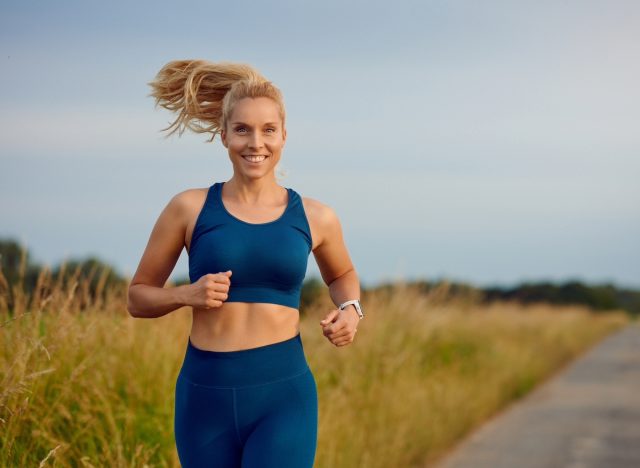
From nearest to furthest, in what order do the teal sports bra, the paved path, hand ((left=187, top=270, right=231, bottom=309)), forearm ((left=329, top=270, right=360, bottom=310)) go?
hand ((left=187, top=270, right=231, bottom=309)) → the teal sports bra → forearm ((left=329, top=270, right=360, bottom=310)) → the paved path

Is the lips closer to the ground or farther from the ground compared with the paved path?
farther from the ground

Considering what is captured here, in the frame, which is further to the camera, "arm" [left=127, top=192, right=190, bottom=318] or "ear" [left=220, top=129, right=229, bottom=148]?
"ear" [left=220, top=129, right=229, bottom=148]

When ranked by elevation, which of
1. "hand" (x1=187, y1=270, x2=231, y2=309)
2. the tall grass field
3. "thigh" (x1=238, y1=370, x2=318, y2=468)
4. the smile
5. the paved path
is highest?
the smile

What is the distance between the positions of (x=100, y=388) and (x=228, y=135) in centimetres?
257

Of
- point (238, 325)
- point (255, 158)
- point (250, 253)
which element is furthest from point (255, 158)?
point (238, 325)

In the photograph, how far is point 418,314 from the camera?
11570 mm

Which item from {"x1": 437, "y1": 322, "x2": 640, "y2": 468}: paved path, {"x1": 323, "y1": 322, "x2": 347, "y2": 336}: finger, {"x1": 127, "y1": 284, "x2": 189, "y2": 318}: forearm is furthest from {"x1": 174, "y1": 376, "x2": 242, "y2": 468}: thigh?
{"x1": 437, "y1": 322, "x2": 640, "y2": 468}: paved path

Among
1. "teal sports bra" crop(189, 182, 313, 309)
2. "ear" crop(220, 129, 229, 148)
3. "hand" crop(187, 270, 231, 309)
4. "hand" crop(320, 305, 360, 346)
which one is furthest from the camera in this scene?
"ear" crop(220, 129, 229, 148)

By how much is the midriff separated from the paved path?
5.47 meters

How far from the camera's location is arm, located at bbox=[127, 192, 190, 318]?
11.2ft

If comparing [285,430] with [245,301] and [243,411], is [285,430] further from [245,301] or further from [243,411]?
[245,301]

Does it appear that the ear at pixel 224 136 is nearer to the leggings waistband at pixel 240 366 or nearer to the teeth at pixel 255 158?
the teeth at pixel 255 158

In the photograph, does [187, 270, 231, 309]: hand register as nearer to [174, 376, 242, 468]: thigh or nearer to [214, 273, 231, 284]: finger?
[214, 273, 231, 284]: finger

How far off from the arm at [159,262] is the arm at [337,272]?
22.6 inches
